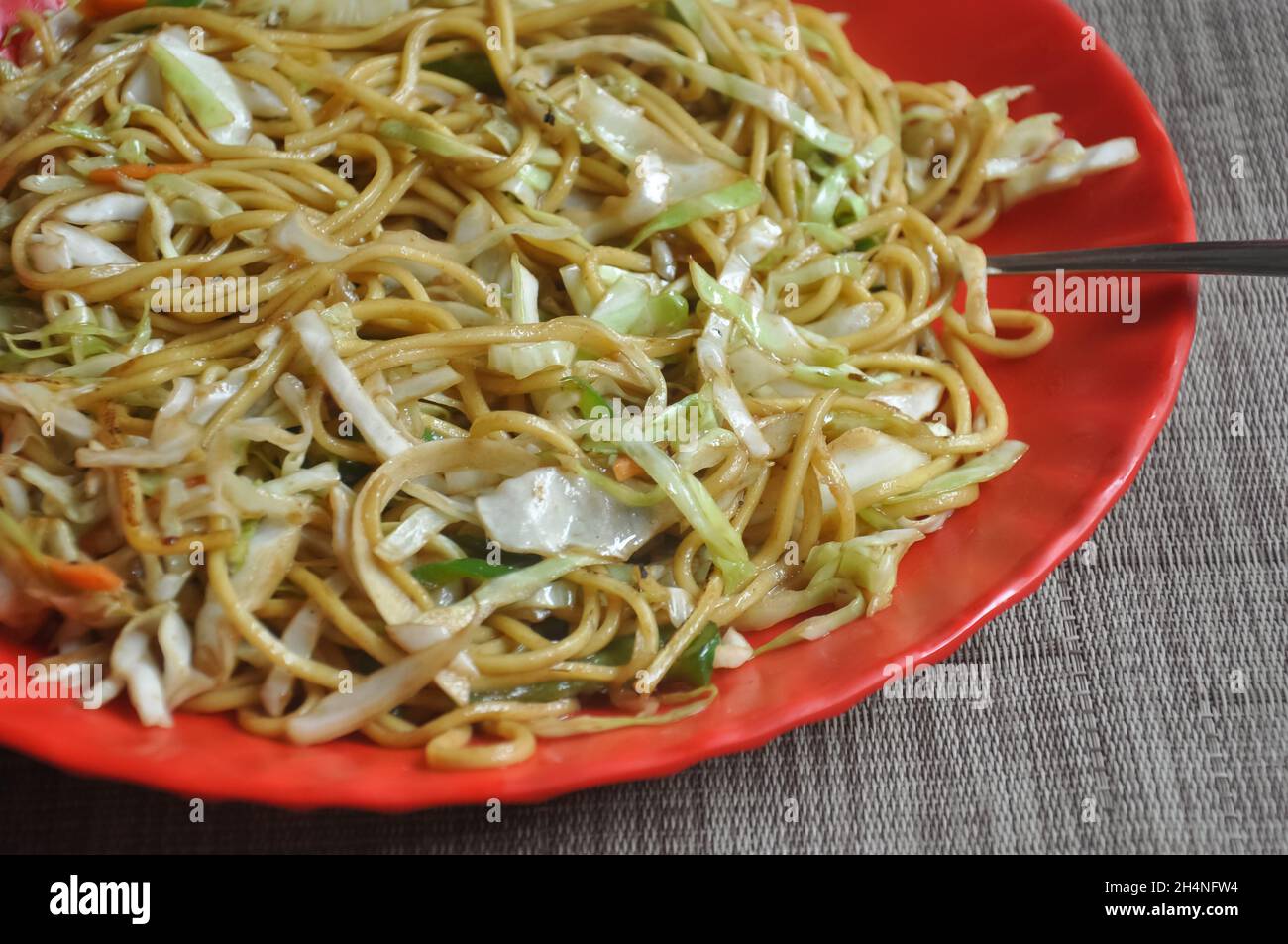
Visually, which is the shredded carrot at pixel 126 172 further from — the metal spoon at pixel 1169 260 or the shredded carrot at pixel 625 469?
the metal spoon at pixel 1169 260

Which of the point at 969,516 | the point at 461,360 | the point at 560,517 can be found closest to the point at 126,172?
the point at 461,360

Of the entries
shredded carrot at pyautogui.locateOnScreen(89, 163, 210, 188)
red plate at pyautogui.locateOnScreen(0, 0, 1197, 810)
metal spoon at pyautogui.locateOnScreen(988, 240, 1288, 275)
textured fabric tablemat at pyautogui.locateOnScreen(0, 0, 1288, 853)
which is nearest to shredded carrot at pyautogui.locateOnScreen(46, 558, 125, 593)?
red plate at pyautogui.locateOnScreen(0, 0, 1197, 810)

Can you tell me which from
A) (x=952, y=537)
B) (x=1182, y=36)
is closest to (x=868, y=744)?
(x=952, y=537)

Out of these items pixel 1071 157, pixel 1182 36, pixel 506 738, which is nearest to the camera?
pixel 506 738

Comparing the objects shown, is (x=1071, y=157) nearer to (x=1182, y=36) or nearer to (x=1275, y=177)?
(x=1275, y=177)

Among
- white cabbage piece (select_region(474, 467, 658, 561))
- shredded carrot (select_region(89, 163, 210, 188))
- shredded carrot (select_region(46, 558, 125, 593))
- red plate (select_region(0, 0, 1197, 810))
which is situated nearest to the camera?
red plate (select_region(0, 0, 1197, 810))

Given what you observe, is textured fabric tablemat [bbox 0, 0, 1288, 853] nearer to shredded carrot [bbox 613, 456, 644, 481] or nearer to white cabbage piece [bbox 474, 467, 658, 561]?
white cabbage piece [bbox 474, 467, 658, 561]
